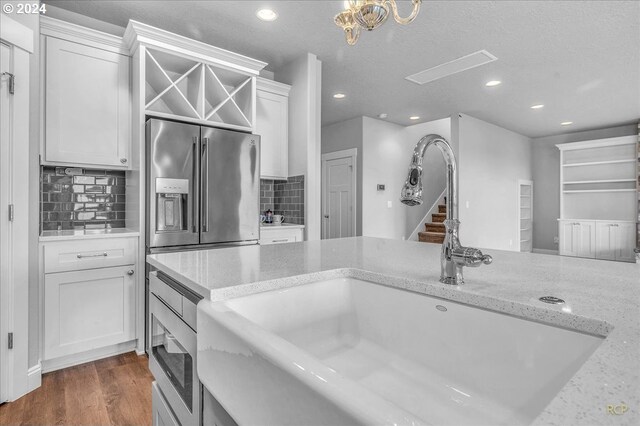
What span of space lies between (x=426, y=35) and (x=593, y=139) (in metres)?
6.19

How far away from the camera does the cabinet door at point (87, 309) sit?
2.28 m

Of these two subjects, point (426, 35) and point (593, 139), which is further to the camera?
point (593, 139)

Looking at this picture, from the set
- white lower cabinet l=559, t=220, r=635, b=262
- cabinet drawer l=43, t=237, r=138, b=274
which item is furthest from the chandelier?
white lower cabinet l=559, t=220, r=635, b=262

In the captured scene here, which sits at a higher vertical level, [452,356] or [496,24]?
[496,24]

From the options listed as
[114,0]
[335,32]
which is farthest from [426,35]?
[114,0]

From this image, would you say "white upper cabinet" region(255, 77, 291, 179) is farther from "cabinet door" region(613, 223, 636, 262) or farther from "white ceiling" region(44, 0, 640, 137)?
"cabinet door" region(613, 223, 636, 262)

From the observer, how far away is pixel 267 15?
276cm

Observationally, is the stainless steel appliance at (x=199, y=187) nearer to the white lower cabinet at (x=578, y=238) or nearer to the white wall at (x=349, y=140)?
the white wall at (x=349, y=140)

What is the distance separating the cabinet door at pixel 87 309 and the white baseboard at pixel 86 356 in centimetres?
9

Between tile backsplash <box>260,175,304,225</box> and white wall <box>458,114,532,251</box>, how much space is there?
3.26 meters

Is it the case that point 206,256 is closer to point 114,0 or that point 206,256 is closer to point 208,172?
point 208,172

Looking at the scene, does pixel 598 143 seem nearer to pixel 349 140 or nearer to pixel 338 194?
pixel 349 140

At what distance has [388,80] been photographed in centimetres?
427

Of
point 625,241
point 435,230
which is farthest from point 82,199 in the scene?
point 625,241
